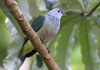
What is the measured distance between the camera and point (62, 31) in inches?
82.5

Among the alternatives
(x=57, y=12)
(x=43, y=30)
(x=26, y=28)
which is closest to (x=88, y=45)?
(x=57, y=12)

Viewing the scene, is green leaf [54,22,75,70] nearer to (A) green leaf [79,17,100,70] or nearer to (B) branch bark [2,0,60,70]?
(A) green leaf [79,17,100,70]

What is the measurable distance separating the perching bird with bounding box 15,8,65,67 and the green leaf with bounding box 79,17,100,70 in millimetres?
436

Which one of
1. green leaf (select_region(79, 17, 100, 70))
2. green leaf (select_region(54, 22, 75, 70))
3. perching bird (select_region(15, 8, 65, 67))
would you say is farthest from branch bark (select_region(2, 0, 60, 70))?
green leaf (select_region(79, 17, 100, 70))

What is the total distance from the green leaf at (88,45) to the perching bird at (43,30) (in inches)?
17.2

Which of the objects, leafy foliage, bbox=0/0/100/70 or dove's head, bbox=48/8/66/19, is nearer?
dove's head, bbox=48/8/66/19

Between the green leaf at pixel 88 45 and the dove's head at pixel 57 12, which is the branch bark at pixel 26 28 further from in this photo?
the green leaf at pixel 88 45

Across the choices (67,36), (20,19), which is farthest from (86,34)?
(20,19)

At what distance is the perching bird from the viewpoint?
5.49 feet

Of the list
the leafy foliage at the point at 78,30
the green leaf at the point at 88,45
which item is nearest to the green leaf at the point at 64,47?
the leafy foliage at the point at 78,30

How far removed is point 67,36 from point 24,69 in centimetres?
275

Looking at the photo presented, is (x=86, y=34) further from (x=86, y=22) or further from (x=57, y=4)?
(x=57, y=4)

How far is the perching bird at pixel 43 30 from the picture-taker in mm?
1675

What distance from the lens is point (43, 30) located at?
5.49 feet
